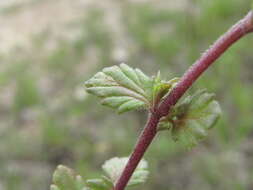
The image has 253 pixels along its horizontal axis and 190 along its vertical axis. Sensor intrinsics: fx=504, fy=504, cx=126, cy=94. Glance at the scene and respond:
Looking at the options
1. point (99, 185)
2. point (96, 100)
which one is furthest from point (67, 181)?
point (96, 100)

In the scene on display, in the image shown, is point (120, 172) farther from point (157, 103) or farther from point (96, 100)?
point (96, 100)

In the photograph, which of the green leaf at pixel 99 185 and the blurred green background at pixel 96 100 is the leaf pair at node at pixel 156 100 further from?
the blurred green background at pixel 96 100

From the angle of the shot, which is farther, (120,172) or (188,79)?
(120,172)

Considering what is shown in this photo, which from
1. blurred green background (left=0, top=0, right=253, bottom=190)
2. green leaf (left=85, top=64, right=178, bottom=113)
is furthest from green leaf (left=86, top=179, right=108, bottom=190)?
blurred green background (left=0, top=0, right=253, bottom=190)

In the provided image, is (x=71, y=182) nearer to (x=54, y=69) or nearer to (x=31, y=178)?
(x=31, y=178)

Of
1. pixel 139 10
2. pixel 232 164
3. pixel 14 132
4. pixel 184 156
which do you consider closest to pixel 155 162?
pixel 184 156

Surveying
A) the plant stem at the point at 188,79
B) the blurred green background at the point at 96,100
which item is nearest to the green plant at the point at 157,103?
the plant stem at the point at 188,79
